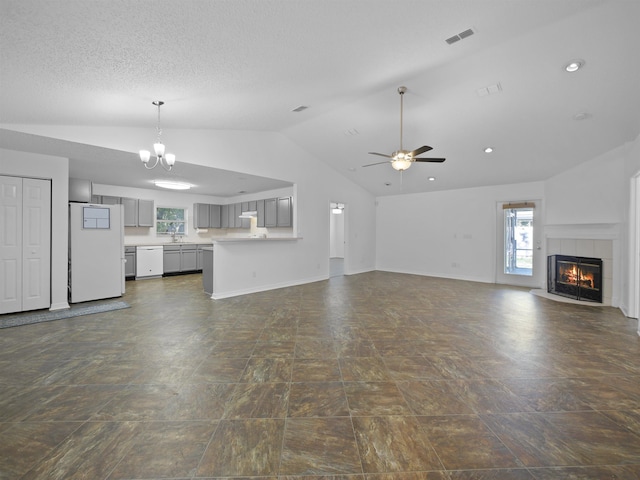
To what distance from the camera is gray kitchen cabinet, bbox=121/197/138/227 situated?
7.46 metres

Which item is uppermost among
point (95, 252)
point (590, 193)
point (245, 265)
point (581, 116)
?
point (581, 116)

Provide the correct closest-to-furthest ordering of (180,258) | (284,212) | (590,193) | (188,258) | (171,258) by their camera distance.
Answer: (590,193) → (284,212) → (171,258) → (180,258) → (188,258)

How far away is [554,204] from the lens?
6016 millimetres

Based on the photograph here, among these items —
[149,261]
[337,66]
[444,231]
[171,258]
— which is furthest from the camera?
[171,258]

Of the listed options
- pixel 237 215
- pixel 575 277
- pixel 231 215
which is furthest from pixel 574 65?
pixel 231 215

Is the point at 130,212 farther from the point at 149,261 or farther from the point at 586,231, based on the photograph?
the point at 586,231

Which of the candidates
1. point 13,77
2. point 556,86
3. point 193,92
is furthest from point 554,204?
point 13,77

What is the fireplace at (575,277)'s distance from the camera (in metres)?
5.03

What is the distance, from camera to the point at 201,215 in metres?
8.67

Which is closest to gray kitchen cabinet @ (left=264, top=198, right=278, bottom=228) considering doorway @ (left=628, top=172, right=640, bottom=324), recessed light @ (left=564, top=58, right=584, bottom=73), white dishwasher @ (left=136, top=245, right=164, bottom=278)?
white dishwasher @ (left=136, top=245, right=164, bottom=278)

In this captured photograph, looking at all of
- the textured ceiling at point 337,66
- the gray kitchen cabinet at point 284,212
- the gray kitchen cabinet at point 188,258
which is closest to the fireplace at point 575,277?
the textured ceiling at point 337,66

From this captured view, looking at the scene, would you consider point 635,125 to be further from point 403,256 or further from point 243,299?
point 243,299

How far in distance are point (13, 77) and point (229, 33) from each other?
1944 millimetres

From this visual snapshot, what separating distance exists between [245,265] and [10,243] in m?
3.39
